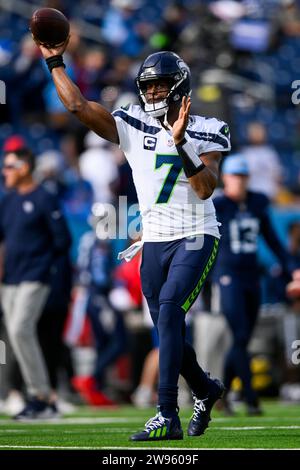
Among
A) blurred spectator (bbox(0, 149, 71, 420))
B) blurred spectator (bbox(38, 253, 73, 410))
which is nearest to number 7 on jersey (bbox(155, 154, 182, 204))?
blurred spectator (bbox(0, 149, 71, 420))

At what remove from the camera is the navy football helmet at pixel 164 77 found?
660cm

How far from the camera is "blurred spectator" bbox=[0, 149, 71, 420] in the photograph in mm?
9625

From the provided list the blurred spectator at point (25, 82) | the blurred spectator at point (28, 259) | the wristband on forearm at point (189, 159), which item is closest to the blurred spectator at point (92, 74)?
the blurred spectator at point (25, 82)

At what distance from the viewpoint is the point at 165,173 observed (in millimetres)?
6656

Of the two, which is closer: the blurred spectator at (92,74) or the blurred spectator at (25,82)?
the blurred spectator at (25,82)

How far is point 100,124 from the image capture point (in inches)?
258

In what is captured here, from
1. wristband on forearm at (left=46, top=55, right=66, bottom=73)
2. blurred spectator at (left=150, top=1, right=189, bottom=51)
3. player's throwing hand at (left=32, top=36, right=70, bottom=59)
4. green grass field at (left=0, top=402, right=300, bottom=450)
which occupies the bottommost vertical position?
green grass field at (left=0, top=402, right=300, bottom=450)

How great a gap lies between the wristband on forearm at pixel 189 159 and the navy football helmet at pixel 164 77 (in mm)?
392

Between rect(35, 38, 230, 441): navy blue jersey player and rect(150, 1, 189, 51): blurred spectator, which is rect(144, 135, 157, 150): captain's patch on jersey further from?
rect(150, 1, 189, 51): blurred spectator

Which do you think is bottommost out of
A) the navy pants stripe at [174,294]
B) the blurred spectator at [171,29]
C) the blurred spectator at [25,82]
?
the navy pants stripe at [174,294]

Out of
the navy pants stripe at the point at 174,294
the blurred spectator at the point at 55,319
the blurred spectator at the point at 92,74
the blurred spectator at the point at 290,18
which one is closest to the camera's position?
the navy pants stripe at the point at 174,294

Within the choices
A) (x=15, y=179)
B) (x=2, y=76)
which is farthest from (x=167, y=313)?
(x=2, y=76)

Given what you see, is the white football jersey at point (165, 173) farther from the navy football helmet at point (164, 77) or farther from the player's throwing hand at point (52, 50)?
the player's throwing hand at point (52, 50)

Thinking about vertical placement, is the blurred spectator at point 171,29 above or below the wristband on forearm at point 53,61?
above
